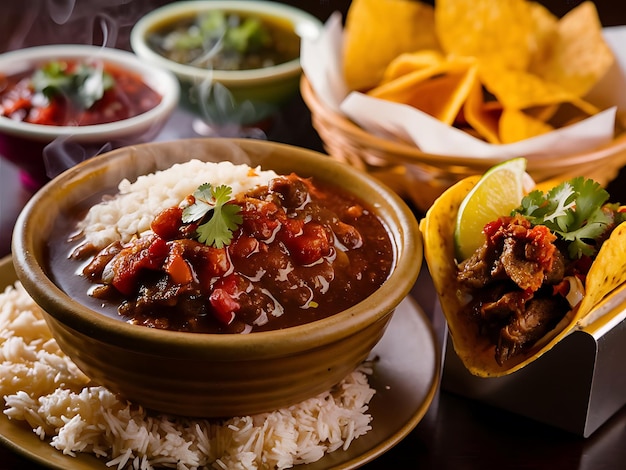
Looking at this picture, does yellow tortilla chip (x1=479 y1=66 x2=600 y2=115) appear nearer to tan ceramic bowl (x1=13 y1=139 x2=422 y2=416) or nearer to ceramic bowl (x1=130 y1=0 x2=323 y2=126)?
ceramic bowl (x1=130 y1=0 x2=323 y2=126)

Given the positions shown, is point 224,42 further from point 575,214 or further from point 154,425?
point 154,425

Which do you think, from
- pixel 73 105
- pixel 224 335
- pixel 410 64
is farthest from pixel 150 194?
pixel 410 64

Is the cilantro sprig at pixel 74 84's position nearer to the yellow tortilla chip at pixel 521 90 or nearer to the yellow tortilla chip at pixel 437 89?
the yellow tortilla chip at pixel 437 89

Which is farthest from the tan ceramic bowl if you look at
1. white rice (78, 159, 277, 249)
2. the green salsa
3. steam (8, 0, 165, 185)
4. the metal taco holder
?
steam (8, 0, 165, 185)

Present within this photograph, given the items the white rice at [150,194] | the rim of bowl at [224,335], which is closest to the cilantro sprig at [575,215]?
A: the rim of bowl at [224,335]

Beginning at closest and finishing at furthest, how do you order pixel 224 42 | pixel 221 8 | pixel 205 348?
pixel 205 348, pixel 224 42, pixel 221 8

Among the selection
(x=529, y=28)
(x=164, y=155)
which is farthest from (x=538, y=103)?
(x=164, y=155)

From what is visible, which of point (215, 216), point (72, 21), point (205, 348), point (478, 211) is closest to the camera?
point (205, 348)

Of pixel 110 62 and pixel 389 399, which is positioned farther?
pixel 110 62
